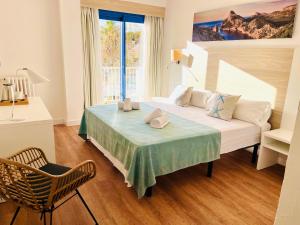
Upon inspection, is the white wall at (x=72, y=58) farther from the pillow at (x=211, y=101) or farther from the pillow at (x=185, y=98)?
the pillow at (x=211, y=101)

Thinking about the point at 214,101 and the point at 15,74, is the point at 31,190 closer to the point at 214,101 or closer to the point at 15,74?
the point at 214,101

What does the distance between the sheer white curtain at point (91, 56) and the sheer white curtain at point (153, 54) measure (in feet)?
3.97

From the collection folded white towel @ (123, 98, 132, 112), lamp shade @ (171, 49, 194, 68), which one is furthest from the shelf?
lamp shade @ (171, 49, 194, 68)

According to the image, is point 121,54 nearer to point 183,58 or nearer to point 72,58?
point 72,58

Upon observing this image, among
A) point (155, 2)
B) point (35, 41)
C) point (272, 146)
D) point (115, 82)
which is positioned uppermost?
point (155, 2)

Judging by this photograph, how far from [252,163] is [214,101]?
3.41ft

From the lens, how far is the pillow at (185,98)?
389cm

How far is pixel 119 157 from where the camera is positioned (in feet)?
7.93

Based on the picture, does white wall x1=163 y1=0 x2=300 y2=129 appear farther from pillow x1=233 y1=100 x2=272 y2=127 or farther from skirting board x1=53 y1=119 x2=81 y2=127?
skirting board x1=53 y1=119 x2=81 y2=127

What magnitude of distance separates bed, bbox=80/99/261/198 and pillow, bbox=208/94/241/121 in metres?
0.10

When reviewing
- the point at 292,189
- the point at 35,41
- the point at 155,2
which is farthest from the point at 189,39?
the point at 292,189

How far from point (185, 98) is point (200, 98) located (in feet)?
0.85

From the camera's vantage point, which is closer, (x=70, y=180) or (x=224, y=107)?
(x=70, y=180)

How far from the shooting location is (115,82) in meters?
5.39
